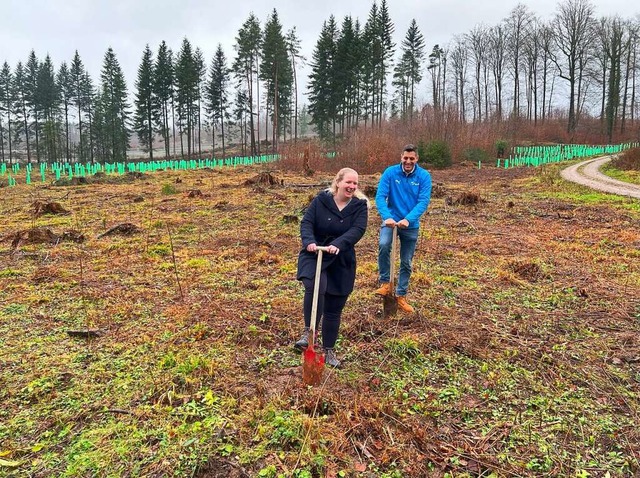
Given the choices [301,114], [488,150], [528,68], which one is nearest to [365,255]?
[488,150]

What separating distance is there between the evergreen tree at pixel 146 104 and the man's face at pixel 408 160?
1907 inches

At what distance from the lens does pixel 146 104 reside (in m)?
49.0

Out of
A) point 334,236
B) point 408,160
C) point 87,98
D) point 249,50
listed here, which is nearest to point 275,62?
point 249,50

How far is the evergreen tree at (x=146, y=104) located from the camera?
4819cm

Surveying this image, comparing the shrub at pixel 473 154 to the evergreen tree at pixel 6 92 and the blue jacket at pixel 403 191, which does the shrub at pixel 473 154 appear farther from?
the evergreen tree at pixel 6 92

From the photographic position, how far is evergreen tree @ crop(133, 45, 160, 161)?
4819cm

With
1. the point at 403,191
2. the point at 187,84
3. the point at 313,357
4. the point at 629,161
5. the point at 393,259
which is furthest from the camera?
the point at 187,84

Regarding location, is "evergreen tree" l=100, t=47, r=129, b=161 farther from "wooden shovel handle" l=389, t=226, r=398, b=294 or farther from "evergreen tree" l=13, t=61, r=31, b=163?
"wooden shovel handle" l=389, t=226, r=398, b=294

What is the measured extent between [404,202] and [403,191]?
0.12 metres

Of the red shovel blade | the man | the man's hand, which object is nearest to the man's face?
the man

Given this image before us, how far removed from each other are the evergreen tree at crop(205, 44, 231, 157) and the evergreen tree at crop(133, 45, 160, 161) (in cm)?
640

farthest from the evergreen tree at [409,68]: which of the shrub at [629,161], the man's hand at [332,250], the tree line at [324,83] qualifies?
the man's hand at [332,250]

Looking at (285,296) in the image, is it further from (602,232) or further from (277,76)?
(277,76)

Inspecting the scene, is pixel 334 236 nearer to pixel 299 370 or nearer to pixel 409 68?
pixel 299 370
